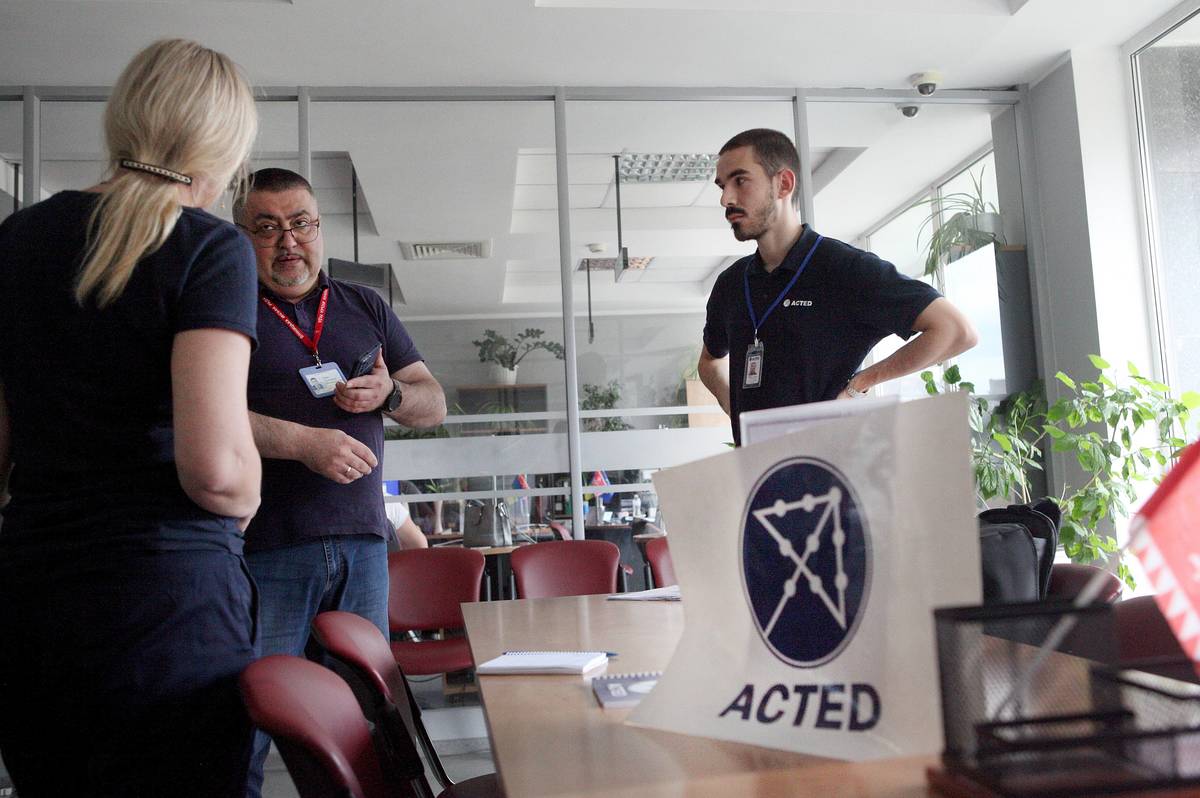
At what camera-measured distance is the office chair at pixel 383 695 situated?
1405mm

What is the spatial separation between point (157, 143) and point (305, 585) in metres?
1.13

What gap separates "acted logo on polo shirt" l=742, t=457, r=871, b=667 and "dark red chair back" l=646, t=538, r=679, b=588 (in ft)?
8.23

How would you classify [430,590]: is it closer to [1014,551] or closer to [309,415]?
[309,415]

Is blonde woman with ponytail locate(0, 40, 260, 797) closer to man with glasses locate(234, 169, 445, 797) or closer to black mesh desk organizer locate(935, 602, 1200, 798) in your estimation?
man with glasses locate(234, 169, 445, 797)

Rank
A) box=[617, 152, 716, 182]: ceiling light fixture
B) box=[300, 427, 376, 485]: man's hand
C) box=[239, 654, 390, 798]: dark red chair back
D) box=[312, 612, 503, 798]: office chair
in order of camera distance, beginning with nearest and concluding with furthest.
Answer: box=[239, 654, 390, 798]: dark red chair back → box=[312, 612, 503, 798]: office chair → box=[300, 427, 376, 485]: man's hand → box=[617, 152, 716, 182]: ceiling light fixture

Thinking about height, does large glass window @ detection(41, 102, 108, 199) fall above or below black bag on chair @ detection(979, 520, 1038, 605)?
above

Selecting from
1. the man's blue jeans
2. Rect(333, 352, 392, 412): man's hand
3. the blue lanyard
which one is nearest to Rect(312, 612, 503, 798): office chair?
the man's blue jeans

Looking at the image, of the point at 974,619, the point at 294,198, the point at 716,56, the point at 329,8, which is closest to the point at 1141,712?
the point at 974,619

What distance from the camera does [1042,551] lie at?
200cm

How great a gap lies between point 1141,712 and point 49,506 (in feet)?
4.01

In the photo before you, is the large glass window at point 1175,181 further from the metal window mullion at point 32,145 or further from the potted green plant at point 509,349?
the metal window mullion at point 32,145

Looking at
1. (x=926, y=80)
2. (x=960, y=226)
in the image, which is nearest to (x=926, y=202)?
(x=960, y=226)

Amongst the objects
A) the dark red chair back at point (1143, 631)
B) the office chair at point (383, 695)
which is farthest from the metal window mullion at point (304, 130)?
the dark red chair back at point (1143, 631)

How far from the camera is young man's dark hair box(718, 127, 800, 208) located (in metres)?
2.93
